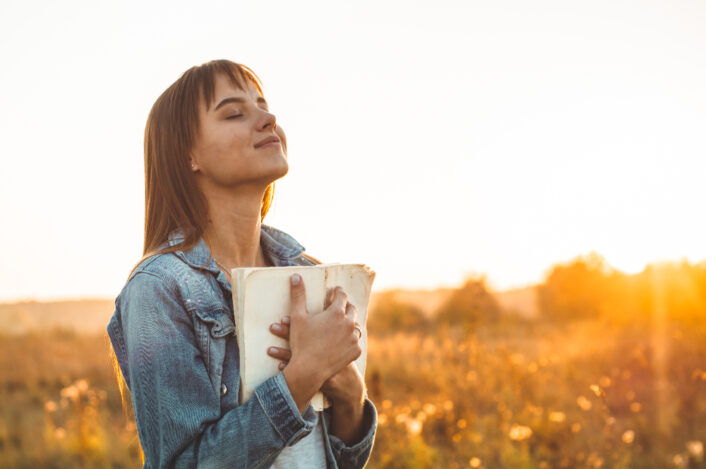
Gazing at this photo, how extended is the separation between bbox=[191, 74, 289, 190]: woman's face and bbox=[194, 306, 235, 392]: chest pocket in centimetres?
46

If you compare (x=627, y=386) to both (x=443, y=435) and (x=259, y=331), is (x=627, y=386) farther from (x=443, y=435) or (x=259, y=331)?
(x=259, y=331)

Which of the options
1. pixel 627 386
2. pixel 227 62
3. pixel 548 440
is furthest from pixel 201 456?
pixel 627 386

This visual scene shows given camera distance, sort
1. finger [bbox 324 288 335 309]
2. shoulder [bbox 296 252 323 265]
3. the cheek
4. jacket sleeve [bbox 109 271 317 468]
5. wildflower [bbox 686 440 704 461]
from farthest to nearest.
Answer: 1. wildflower [bbox 686 440 704 461]
2. shoulder [bbox 296 252 323 265]
3. the cheek
4. finger [bbox 324 288 335 309]
5. jacket sleeve [bbox 109 271 317 468]

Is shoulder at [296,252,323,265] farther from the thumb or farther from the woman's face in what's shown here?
the thumb

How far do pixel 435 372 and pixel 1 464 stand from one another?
5778 millimetres

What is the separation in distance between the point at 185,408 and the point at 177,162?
2.69 ft

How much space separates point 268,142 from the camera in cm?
184

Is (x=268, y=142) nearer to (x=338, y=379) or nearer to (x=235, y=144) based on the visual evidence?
(x=235, y=144)


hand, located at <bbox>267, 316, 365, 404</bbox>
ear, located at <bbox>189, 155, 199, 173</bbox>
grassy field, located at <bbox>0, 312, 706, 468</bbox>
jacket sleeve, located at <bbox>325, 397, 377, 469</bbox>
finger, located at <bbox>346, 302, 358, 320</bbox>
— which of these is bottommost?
grassy field, located at <bbox>0, 312, 706, 468</bbox>

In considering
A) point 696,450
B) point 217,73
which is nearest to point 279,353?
point 217,73

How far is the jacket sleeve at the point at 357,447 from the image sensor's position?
1.84 m

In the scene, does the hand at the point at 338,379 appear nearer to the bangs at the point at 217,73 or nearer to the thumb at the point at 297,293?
the thumb at the point at 297,293

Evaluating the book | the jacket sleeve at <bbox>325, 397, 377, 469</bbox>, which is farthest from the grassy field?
the book

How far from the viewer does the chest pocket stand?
153 cm
